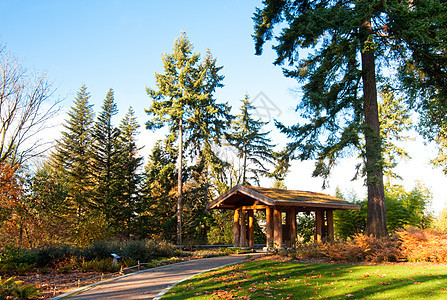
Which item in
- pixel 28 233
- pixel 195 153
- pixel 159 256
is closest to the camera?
pixel 159 256

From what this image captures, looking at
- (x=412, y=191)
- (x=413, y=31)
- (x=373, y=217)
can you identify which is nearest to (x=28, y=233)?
(x=373, y=217)

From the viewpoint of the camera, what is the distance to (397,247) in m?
10.3

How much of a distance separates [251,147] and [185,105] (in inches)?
392

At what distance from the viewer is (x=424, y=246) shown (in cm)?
941

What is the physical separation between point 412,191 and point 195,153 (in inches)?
710

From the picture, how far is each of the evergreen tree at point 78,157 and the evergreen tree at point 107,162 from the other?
0.70 meters

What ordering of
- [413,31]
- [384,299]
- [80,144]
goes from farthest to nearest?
[80,144], [413,31], [384,299]

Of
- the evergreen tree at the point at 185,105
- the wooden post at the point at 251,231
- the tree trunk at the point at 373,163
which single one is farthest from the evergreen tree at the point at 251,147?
the tree trunk at the point at 373,163

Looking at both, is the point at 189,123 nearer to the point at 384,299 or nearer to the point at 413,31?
the point at 413,31

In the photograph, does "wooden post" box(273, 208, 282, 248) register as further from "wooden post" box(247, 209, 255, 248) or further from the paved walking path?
the paved walking path

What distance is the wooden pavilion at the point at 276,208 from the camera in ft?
51.6

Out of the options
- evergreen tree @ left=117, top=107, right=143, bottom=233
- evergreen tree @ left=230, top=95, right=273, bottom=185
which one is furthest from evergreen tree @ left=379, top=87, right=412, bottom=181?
evergreen tree @ left=117, top=107, right=143, bottom=233

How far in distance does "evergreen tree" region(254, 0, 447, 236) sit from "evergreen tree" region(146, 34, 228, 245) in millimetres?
12218

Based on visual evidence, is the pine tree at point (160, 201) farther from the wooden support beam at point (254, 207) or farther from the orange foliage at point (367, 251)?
the orange foliage at point (367, 251)
